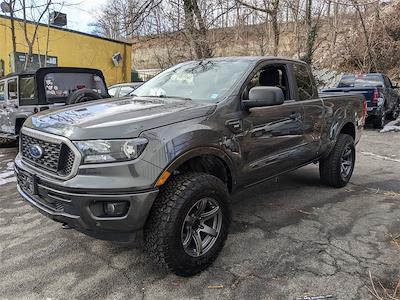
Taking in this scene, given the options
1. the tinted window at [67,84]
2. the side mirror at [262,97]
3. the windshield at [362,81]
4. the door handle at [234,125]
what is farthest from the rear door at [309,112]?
the windshield at [362,81]

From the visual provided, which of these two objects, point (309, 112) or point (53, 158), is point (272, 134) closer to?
point (309, 112)

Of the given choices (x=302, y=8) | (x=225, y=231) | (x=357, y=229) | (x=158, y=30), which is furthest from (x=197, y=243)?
(x=302, y=8)

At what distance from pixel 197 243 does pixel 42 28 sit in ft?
54.4

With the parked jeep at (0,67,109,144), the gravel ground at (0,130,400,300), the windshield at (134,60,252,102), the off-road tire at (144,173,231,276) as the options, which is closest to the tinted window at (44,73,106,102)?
the parked jeep at (0,67,109,144)

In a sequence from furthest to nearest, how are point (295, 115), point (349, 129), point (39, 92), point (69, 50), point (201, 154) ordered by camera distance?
point (69, 50)
point (39, 92)
point (349, 129)
point (295, 115)
point (201, 154)

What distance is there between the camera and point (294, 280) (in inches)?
123

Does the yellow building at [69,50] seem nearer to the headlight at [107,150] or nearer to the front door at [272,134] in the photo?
the front door at [272,134]

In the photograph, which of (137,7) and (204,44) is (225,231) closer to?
(204,44)

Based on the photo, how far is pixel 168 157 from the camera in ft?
9.59

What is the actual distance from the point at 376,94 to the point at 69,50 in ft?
45.2

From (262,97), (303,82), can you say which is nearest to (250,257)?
(262,97)

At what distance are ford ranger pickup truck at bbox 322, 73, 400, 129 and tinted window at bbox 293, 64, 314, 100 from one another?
6515 mm

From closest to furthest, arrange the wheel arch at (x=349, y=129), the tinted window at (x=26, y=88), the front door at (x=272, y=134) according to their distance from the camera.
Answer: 1. the front door at (x=272, y=134)
2. the wheel arch at (x=349, y=129)
3. the tinted window at (x=26, y=88)

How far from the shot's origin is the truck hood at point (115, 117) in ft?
9.30
